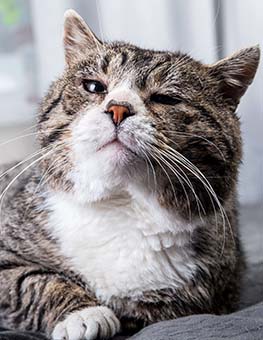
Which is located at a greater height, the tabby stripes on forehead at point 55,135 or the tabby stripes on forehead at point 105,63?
the tabby stripes on forehead at point 105,63

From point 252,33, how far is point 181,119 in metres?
0.97

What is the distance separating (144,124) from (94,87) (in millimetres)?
172

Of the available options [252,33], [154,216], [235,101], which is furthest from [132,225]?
[252,33]

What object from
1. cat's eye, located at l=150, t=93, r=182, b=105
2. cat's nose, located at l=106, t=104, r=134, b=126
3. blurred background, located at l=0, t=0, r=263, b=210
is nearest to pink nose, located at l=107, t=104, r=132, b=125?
cat's nose, located at l=106, t=104, r=134, b=126

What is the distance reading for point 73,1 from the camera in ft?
7.00

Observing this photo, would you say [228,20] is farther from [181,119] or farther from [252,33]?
[181,119]

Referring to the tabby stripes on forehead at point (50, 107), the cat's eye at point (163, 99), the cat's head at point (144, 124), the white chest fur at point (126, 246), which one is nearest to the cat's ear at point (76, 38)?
the cat's head at point (144, 124)

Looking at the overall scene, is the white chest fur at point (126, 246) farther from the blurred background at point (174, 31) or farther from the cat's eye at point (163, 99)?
the blurred background at point (174, 31)

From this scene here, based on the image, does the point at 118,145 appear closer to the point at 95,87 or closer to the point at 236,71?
the point at 95,87

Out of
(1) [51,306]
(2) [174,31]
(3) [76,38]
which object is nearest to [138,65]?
(3) [76,38]

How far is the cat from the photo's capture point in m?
1.22

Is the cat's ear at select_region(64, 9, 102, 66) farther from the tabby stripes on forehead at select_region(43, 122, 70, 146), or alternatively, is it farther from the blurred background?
the blurred background

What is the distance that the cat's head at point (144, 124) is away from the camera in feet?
3.91

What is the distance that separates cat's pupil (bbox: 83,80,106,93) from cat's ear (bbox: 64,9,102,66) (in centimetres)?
13
